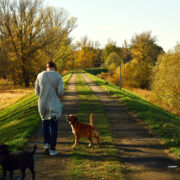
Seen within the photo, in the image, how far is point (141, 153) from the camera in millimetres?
5527

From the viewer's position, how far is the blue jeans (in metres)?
5.11

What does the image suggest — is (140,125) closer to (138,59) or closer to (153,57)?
(138,59)

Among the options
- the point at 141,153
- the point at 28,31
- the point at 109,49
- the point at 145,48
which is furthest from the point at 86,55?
the point at 141,153

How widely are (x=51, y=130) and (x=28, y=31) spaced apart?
1209 inches

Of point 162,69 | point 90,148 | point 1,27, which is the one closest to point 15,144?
→ point 90,148

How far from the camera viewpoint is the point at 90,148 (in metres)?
5.75

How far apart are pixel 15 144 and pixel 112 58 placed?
210 ft

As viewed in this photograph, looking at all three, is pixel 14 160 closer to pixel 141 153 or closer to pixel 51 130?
pixel 51 130

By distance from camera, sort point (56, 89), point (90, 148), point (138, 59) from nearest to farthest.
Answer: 1. point (56, 89)
2. point (90, 148)
3. point (138, 59)

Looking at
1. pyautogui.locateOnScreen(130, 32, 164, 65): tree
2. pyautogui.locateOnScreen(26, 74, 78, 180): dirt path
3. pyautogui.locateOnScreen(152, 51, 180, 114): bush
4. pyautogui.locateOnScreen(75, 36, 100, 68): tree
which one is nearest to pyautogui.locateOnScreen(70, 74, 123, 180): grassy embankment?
pyautogui.locateOnScreen(26, 74, 78, 180): dirt path

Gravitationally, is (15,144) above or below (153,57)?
below

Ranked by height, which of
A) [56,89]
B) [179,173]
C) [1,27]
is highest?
[1,27]

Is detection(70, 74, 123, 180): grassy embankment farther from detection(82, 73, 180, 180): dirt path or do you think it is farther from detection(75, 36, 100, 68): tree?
detection(75, 36, 100, 68): tree

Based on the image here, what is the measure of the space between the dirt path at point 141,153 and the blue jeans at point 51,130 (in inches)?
62.6
